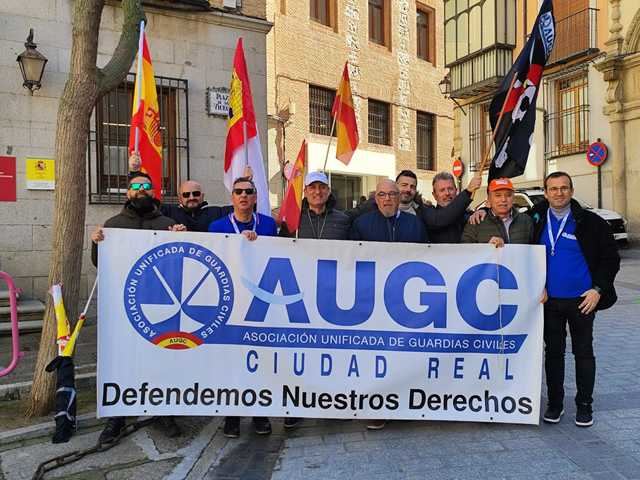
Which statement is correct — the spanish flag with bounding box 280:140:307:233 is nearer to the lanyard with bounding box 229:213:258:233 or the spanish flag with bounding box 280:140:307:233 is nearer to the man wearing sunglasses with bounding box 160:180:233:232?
the lanyard with bounding box 229:213:258:233

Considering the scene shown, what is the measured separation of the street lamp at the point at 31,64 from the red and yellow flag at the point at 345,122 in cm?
413

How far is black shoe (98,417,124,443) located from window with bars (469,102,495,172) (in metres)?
20.8

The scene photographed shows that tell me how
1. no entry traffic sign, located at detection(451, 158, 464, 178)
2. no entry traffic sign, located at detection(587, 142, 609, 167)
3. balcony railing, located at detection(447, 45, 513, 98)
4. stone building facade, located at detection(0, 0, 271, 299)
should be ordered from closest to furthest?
stone building facade, located at detection(0, 0, 271, 299)
no entry traffic sign, located at detection(587, 142, 609, 167)
balcony railing, located at detection(447, 45, 513, 98)
no entry traffic sign, located at detection(451, 158, 464, 178)

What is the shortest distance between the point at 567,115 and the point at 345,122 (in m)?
15.5

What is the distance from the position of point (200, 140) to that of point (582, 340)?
6627 mm

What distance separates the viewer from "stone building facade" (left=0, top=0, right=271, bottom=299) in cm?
787

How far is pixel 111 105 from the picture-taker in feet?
28.7

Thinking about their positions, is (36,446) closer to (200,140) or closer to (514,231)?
(514,231)

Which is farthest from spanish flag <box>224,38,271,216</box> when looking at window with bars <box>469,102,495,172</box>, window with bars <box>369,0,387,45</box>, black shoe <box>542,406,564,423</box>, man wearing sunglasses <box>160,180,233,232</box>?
window with bars <box>369,0,387,45</box>

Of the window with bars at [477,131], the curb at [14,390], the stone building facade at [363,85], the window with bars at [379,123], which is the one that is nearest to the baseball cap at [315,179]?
the curb at [14,390]

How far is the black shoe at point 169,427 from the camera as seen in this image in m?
4.20

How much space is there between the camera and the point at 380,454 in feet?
12.7

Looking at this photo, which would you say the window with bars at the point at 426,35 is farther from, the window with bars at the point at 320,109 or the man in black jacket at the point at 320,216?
the man in black jacket at the point at 320,216

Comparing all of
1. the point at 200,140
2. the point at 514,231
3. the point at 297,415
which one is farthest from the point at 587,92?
the point at 297,415
